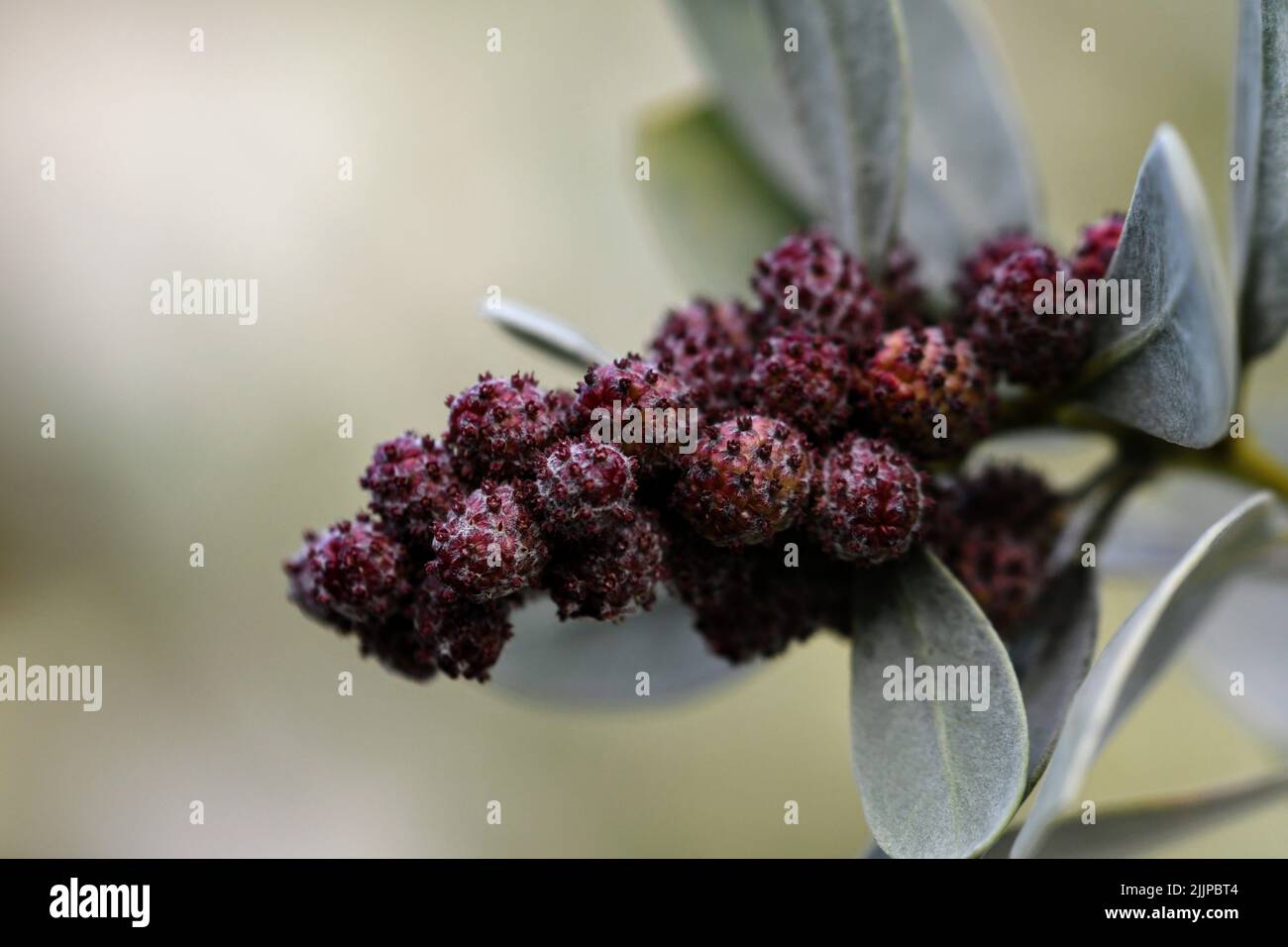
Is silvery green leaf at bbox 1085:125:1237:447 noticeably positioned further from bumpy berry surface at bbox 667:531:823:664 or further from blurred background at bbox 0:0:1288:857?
blurred background at bbox 0:0:1288:857

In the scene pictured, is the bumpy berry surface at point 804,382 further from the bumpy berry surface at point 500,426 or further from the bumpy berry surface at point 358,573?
the bumpy berry surface at point 358,573

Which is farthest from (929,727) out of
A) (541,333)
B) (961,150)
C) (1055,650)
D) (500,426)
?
(961,150)

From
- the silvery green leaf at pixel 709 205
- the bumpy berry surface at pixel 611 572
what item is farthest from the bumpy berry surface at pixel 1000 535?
the silvery green leaf at pixel 709 205

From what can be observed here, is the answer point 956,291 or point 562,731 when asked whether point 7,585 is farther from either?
point 956,291

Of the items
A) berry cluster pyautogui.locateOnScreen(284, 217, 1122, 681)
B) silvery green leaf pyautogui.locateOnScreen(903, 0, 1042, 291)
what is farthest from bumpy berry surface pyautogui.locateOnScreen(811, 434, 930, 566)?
silvery green leaf pyautogui.locateOnScreen(903, 0, 1042, 291)

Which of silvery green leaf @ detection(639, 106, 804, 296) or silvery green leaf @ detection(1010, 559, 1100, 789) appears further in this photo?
silvery green leaf @ detection(639, 106, 804, 296)

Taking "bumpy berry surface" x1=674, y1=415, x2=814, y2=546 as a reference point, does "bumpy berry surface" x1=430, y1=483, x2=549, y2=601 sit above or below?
below
